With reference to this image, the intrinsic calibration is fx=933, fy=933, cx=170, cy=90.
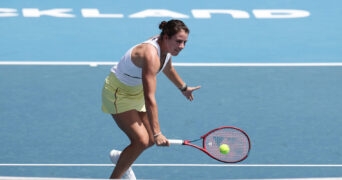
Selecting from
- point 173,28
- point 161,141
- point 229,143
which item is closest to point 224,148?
point 229,143

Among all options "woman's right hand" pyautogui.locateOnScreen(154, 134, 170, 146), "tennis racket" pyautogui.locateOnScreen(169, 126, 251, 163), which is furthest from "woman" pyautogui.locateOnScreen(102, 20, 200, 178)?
"tennis racket" pyautogui.locateOnScreen(169, 126, 251, 163)

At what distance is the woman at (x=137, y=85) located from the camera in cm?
761

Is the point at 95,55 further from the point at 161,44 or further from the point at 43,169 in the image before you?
the point at 161,44

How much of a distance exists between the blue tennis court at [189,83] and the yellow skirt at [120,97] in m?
1.15

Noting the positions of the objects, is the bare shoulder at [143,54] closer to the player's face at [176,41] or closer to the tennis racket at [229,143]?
the player's face at [176,41]

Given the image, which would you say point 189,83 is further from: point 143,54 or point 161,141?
point 161,141

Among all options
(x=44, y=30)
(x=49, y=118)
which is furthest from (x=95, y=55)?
(x=49, y=118)

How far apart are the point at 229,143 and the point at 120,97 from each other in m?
1.02

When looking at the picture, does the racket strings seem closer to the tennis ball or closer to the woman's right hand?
the tennis ball

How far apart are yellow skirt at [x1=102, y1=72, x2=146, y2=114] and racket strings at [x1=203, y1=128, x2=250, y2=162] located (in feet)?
2.24

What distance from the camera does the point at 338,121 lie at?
34.4ft

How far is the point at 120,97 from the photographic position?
26.1 feet

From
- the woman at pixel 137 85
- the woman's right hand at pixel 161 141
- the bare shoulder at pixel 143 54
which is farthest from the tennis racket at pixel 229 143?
the bare shoulder at pixel 143 54

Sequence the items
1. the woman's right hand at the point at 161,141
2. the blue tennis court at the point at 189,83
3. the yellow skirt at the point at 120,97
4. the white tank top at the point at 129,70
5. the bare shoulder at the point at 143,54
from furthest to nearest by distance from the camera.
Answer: the blue tennis court at the point at 189,83 < the yellow skirt at the point at 120,97 < the white tank top at the point at 129,70 < the bare shoulder at the point at 143,54 < the woman's right hand at the point at 161,141
